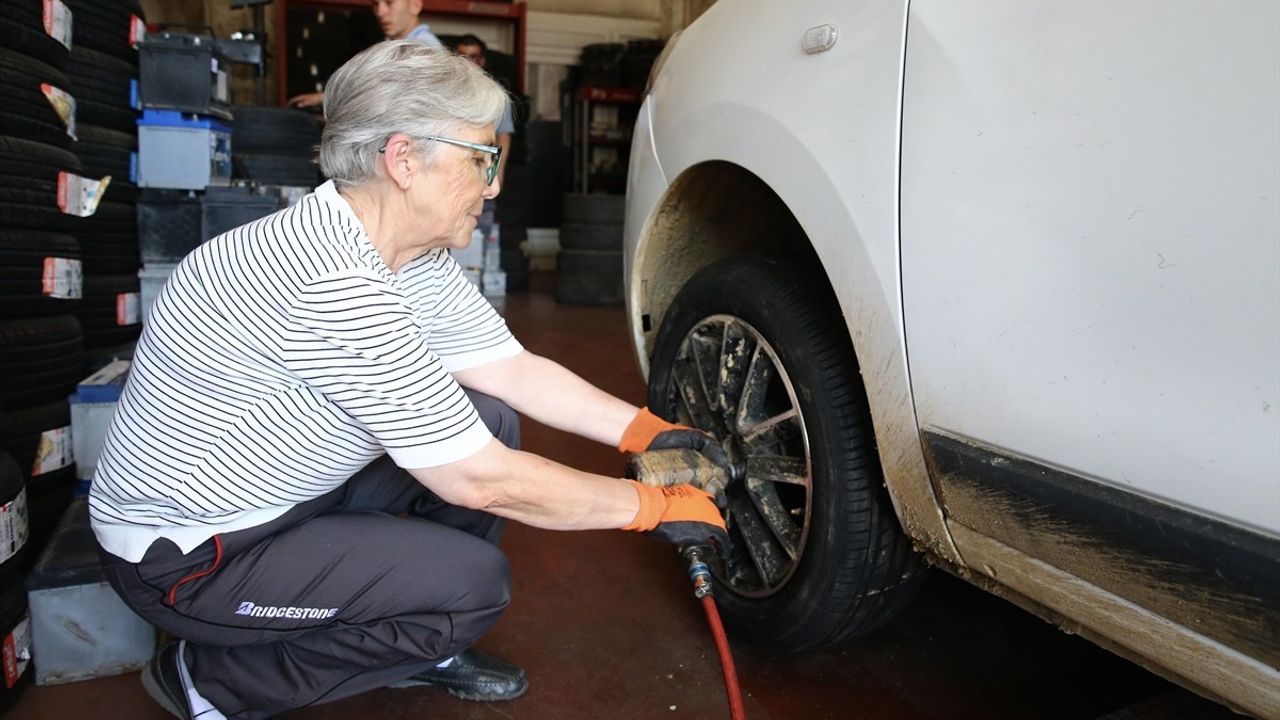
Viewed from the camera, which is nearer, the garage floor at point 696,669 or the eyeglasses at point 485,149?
the eyeglasses at point 485,149

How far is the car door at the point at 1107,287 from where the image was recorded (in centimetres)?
98

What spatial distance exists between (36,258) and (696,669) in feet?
6.58

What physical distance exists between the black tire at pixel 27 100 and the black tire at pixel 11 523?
0.94 metres

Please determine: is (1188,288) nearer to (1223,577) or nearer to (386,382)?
(1223,577)

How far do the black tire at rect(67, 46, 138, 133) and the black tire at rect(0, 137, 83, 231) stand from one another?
0.93 metres

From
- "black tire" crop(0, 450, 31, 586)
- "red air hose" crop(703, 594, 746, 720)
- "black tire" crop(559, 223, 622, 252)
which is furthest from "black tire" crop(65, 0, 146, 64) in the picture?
"black tire" crop(559, 223, 622, 252)

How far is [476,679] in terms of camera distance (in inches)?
73.2

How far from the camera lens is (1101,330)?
1121 millimetres

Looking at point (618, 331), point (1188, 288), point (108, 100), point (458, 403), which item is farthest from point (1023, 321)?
point (618, 331)

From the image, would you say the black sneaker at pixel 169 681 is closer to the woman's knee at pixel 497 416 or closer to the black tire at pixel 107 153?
the woman's knee at pixel 497 416

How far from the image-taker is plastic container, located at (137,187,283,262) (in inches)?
145

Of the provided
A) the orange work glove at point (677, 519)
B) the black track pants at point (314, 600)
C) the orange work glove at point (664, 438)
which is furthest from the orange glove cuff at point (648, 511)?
the black track pants at point (314, 600)

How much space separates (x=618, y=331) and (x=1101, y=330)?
16.1 feet

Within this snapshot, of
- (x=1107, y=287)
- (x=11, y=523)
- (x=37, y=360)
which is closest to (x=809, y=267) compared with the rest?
(x=1107, y=287)
